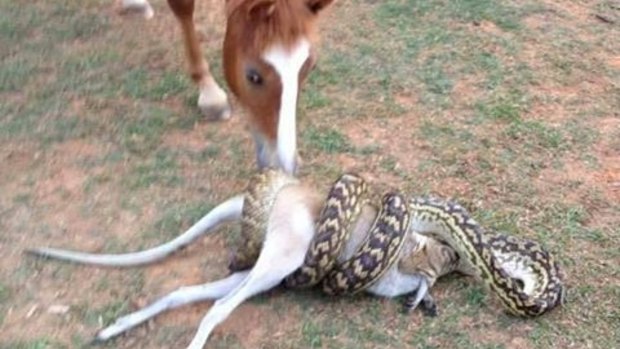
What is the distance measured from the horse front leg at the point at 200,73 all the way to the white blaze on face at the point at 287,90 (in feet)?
3.09

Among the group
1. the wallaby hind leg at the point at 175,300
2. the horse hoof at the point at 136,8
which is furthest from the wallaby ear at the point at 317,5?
the horse hoof at the point at 136,8

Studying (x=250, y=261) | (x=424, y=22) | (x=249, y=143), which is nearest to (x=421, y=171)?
(x=249, y=143)

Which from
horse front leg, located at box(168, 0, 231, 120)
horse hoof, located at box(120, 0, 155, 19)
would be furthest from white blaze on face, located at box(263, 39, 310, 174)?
horse hoof, located at box(120, 0, 155, 19)

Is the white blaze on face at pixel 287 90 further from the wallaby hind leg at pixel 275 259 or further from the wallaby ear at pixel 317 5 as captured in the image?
the wallaby hind leg at pixel 275 259

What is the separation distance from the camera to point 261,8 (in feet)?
14.0

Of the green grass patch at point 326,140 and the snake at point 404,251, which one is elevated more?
the snake at point 404,251

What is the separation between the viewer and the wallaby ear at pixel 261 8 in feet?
13.9

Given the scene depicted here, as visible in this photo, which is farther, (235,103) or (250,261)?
(235,103)

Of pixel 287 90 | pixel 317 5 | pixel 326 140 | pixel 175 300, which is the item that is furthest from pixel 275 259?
pixel 326 140

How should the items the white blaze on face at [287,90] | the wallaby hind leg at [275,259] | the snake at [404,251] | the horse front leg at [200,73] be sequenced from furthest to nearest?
the horse front leg at [200,73] < the white blaze on face at [287,90] < the snake at [404,251] < the wallaby hind leg at [275,259]

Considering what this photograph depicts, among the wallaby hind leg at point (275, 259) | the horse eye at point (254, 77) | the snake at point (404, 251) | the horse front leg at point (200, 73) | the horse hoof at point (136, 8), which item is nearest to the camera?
the wallaby hind leg at point (275, 259)

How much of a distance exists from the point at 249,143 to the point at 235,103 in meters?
0.44

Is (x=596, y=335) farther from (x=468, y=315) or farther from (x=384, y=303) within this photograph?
(x=384, y=303)

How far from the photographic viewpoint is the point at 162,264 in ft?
13.1
